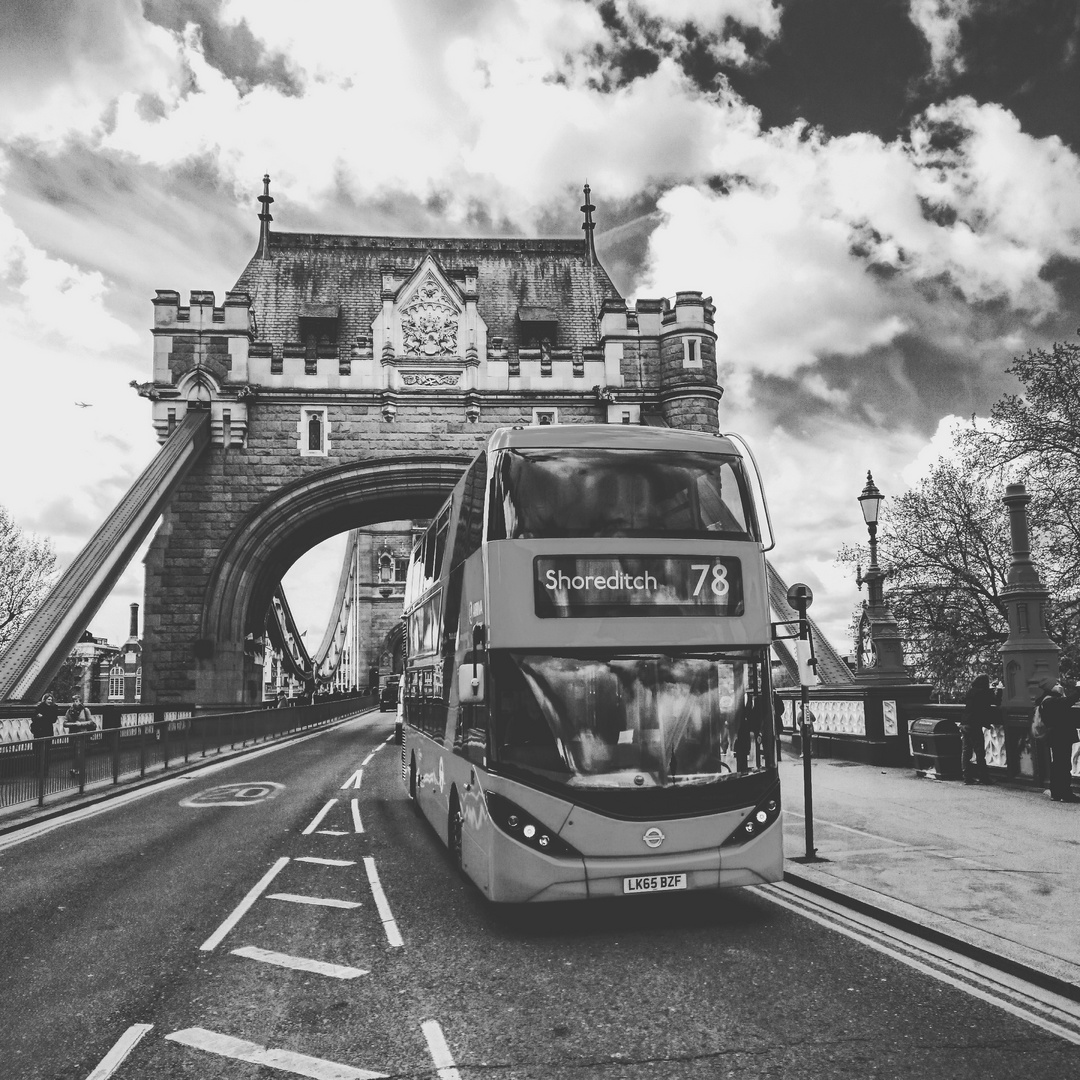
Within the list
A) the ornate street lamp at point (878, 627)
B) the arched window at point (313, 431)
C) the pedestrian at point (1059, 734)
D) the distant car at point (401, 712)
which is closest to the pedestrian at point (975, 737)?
the pedestrian at point (1059, 734)

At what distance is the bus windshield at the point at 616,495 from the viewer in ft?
22.4

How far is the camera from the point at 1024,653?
13.3 meters

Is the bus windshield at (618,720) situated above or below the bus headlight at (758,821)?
above

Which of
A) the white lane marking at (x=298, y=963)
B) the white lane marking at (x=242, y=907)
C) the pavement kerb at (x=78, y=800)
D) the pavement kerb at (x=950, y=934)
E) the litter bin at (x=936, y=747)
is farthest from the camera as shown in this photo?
the litter bin at (x=936, y=747)

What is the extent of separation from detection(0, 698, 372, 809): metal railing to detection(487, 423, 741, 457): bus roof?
840 centimetres

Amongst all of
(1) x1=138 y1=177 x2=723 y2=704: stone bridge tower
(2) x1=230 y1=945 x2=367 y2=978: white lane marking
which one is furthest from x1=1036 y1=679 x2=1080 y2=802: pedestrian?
(1) x1=138 y1=177 x2=723 y2=704: stone bridge tower

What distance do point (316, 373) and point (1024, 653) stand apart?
21175 mm

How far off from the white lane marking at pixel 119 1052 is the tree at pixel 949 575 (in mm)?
26908

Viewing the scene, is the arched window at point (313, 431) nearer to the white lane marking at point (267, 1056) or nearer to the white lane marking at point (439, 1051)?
the white lane marking at point (267, 1056)

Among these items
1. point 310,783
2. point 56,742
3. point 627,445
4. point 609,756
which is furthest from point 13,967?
point 310,783

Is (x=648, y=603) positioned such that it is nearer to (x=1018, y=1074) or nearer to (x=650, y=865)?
(x=650, y=865)

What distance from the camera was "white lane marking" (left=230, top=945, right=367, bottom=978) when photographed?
5438 millimetres

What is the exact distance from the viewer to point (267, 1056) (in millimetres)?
4262

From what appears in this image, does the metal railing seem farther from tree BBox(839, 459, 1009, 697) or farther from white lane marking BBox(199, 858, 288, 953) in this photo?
tree BBox(839, 459, 1009, 697)
